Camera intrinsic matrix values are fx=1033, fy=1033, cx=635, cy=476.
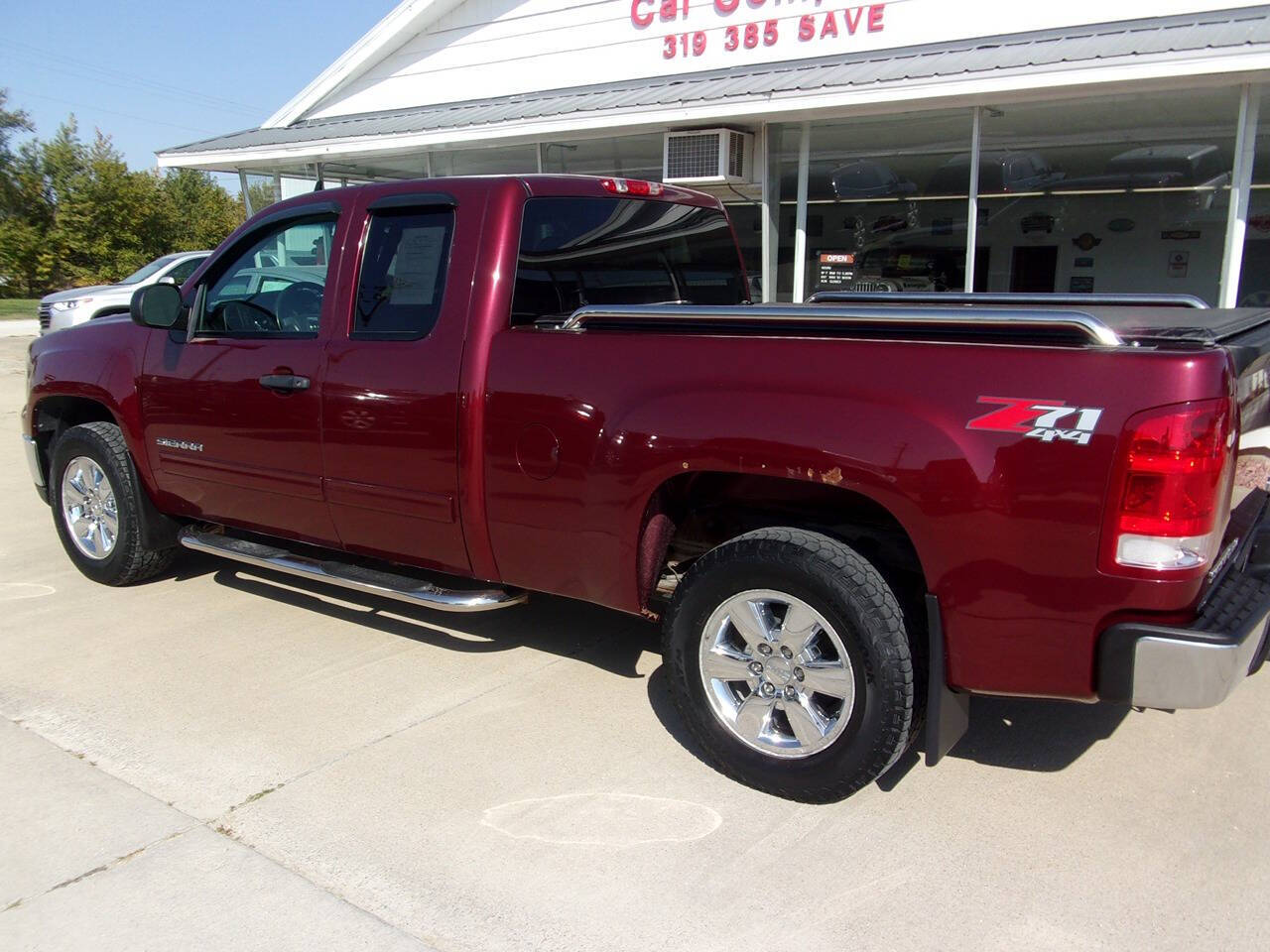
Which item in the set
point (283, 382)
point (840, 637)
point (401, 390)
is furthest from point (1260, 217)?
point (283, 382)

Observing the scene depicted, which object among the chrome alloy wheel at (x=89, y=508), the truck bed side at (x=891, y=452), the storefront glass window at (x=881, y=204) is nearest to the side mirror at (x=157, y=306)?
the chrome alloy wheel at (x=89, y=508)

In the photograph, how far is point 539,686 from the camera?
4.21 meters

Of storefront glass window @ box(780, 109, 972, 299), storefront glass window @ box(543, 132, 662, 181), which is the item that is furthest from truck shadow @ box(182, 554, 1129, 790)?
storefront glass window @ box(543, 132, 662, 181)

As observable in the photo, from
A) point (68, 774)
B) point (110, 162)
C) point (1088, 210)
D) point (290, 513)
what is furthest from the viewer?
point (110, 162)

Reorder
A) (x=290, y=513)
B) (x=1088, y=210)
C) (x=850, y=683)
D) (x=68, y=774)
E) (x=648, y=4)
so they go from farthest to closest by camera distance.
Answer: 1. (x=648, y=4)
2. (x=1088, y=210)
3. (x=290, y=513)
4. (x=68, y=774)
5. (x=850, y=683)

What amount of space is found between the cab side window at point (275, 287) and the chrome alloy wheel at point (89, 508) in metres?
1.22

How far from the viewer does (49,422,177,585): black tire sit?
5.23 meters

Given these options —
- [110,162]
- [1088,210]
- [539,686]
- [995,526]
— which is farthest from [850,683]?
[110,162]

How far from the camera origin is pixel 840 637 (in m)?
3.08

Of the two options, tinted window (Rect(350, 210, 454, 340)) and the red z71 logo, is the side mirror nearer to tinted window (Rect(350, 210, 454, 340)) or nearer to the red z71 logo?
tinted window (Rect(350, 210, 454, 340))

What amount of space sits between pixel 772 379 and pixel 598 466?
71 cm

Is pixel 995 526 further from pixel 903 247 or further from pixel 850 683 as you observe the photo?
pixel 903 247

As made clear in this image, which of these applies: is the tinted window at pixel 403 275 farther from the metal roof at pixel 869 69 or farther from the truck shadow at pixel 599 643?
the metal roof at pixel 869 69

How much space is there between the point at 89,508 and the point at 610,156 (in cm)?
788
